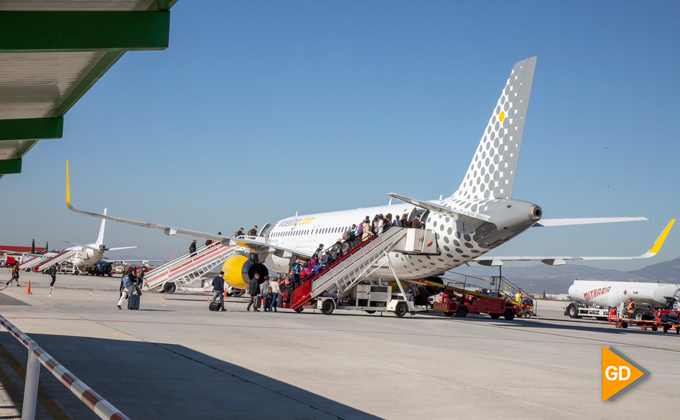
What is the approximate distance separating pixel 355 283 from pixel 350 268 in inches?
50.7

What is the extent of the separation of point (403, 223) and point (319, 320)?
17.3ft

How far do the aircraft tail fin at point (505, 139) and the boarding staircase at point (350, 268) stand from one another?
3.40 metres

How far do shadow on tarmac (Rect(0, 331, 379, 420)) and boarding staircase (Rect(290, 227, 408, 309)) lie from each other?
11538mm

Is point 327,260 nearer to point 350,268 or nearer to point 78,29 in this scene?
point 350,268

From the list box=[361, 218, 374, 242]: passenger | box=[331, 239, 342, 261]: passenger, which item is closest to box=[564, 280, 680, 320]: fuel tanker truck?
box=[361, 218, 374, 242]: passenger

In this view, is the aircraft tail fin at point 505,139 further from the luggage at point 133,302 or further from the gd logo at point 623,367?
the gd logo at point 623,367

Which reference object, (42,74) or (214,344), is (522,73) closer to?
(214,344)

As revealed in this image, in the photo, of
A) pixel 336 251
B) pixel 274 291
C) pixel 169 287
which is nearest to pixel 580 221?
pixel 336 251

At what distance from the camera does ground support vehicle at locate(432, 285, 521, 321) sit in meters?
27.1

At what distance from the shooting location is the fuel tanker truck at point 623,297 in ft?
112

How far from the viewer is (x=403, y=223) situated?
2336 centimetres

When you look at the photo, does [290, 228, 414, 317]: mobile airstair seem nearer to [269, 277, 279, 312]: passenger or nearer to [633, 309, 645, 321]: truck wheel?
[269, 277, 279, 312]: passenger

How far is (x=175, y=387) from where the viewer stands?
7895mm

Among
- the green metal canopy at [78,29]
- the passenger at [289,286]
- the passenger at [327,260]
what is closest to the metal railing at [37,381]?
the green metal canopy at [78,29]
